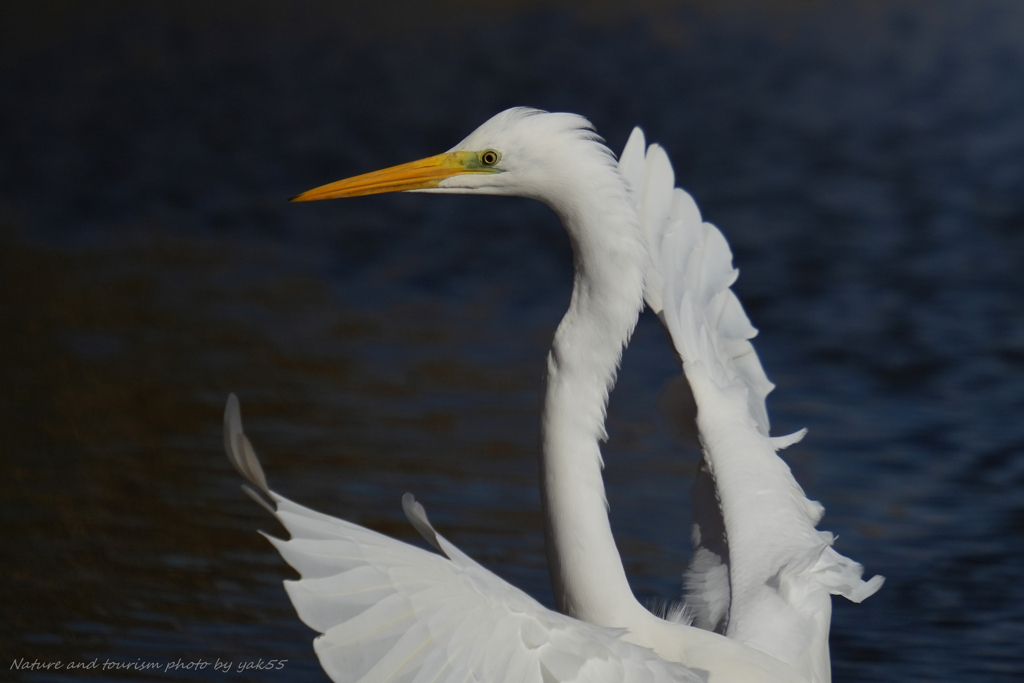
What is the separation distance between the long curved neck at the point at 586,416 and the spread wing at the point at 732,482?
11.7 inches

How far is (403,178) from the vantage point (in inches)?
128

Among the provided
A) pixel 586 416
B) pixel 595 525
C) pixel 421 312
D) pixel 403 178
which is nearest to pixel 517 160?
pixel 403 178

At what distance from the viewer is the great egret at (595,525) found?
236cm

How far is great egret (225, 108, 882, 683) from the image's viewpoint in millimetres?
2363

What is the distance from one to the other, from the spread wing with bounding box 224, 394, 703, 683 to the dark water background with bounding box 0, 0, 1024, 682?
5.23 ft

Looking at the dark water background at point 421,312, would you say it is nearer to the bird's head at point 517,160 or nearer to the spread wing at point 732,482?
the spread wing at point 732,482

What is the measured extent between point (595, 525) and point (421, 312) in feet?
17.4

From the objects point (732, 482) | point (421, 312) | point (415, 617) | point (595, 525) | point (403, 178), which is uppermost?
point (421, 312)

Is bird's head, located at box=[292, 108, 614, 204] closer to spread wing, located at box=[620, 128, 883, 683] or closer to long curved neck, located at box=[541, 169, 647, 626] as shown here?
long curved neck, located at box=[541, 169, 647, 626]

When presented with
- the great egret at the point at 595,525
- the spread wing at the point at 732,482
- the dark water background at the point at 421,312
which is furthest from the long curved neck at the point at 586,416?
the dark water background at the point at 421,312

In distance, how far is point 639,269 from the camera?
2.94 metres

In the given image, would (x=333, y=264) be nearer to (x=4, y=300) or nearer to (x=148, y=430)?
(x=4, y=300)

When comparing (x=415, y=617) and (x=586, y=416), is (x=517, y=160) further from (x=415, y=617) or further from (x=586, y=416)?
(x=415, y=617)

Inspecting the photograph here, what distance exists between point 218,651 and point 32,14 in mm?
13929
